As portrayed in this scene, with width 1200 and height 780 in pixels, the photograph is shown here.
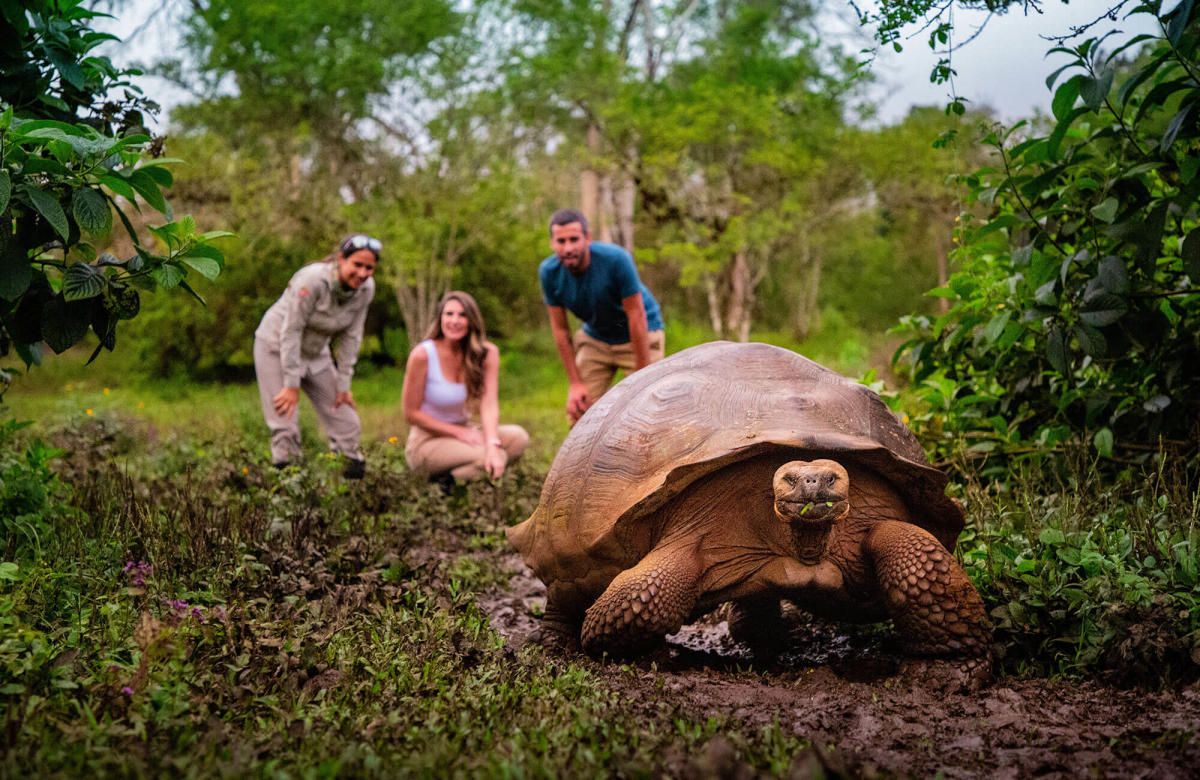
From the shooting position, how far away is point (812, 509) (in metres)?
2.47

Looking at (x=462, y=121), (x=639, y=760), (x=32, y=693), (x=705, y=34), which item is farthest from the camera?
(x=705, y=34)

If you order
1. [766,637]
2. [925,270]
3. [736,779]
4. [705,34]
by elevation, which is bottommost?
[766,637]

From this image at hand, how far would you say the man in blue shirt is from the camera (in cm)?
520

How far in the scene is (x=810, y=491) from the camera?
247 centimetres

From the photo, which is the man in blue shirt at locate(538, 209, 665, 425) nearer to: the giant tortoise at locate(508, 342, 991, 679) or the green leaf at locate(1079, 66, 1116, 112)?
the giant tortoise at locate(508, 342, 991, 679)

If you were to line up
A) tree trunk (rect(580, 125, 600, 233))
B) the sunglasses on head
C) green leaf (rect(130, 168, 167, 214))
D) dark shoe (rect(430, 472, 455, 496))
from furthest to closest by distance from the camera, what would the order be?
tree trunk (rect(580, 125, 600, 233)) < dark shoe (rect(430, 472, 455, 496)) < the sunglasses on head < green leaf (rect(130, 168, 167, 214))

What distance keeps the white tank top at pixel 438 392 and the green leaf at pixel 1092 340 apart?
3565 millimetres

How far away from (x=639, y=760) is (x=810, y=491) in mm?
974

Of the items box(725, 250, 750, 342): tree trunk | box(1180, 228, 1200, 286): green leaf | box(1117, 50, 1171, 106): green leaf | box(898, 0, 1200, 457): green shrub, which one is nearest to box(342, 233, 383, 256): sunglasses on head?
box(898, 0, 1200, 457): green shrub

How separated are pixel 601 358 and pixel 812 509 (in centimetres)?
341

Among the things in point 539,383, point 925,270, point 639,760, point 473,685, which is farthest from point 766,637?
point 925,270

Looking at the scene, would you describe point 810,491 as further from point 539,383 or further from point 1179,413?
point 539,383

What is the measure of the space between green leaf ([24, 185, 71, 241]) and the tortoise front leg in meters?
1.77

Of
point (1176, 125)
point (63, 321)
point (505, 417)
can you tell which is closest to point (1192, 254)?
point (1176, 125)
